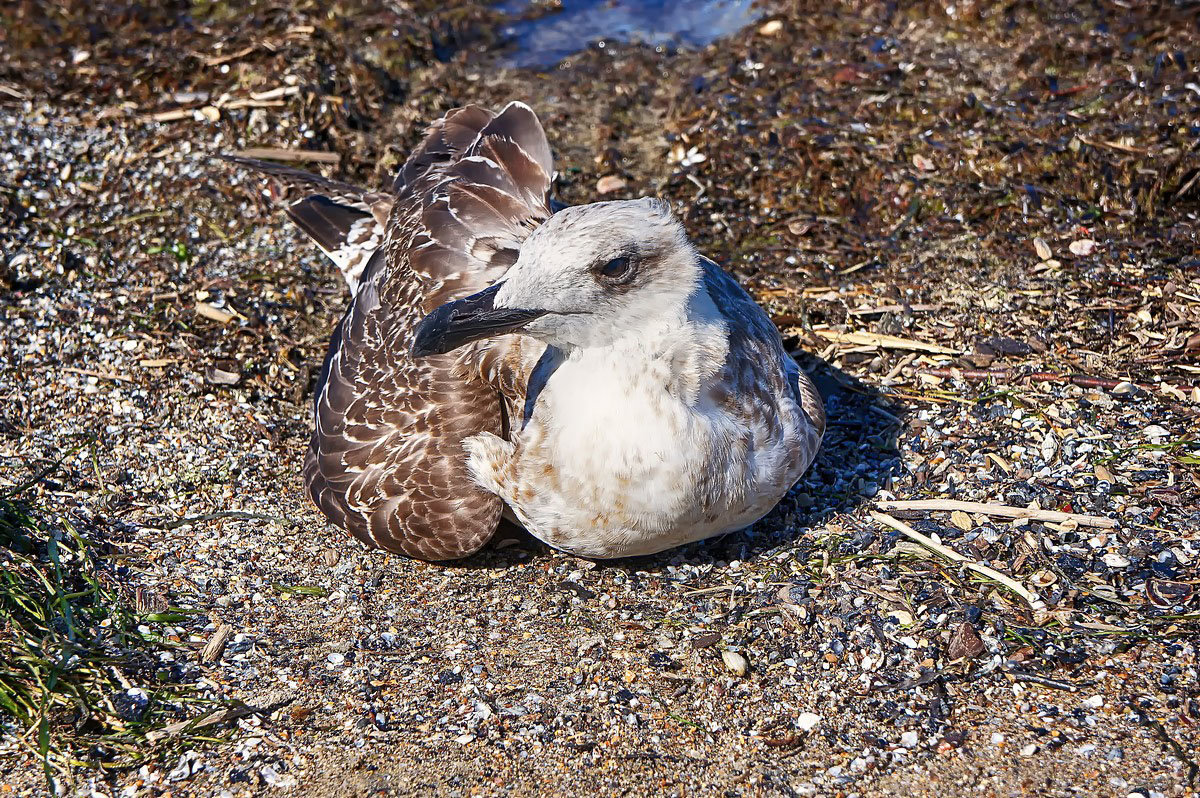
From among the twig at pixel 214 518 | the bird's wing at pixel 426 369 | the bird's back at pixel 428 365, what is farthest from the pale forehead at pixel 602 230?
the twig at pixel 214 518

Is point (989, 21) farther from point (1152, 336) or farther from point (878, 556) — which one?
point (878, 556)

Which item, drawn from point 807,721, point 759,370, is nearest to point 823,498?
point 759,370

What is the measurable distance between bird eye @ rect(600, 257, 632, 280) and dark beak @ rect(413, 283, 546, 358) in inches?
10.0

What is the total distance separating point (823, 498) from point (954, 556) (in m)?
0.69

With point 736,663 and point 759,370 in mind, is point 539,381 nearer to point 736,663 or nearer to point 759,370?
point 759,370

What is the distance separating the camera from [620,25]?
29.3ft

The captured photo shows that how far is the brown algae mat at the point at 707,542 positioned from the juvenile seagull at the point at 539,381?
377 millimetres

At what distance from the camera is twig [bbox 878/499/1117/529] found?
15.3 feet

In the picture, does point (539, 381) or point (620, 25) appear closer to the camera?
point (539, 381)

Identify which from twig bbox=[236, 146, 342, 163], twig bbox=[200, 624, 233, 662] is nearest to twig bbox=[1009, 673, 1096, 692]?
twig bbox=[200, 624, 233, 662]

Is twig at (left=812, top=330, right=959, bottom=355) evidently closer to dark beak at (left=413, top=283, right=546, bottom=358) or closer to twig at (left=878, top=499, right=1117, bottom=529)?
twig at (left=878, top=499, right=1117, bottom=529)

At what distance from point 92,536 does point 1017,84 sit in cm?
615

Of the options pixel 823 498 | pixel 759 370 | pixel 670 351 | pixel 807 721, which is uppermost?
pixel 670 351

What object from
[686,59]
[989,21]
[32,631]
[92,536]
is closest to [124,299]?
[92,536]
